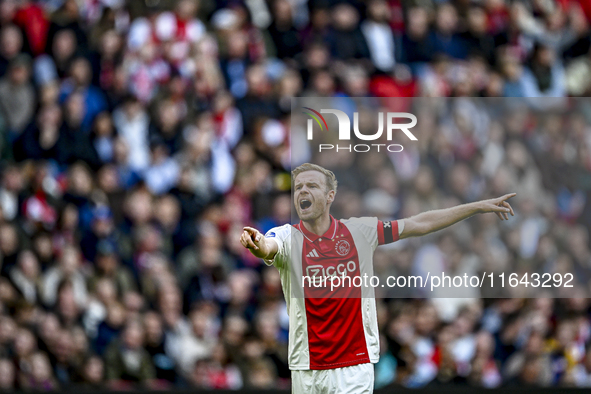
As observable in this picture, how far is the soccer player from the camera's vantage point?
4938 millimetres

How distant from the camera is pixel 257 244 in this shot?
177 inches

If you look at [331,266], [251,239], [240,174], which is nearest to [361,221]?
[331,266]

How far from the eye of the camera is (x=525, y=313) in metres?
7.43

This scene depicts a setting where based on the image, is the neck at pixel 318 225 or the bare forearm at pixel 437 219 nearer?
the bare forearm at pixel 437 219

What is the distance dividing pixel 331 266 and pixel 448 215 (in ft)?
2.72

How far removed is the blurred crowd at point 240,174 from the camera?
6.24 m

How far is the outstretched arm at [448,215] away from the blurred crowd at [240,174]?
1.99 ft

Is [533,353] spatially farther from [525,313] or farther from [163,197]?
[163,197]

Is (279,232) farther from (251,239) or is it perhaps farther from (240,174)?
(240,174)

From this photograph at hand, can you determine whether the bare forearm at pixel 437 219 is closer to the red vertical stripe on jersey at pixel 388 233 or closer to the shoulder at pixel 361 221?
the red vertical stripe on jersey at pixel 388 233

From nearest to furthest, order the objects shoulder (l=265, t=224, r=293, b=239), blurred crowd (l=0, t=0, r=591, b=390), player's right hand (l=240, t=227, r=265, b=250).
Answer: player's right hand (l=240, t=227, r=265, b=250) → shoulder (l=265, t=224, r=293, b=239) → blurred crowd (l=0, t=0, r=591, b=390)

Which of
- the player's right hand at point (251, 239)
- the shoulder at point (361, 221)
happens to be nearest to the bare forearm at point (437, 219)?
the shoulder at point (361, 221)

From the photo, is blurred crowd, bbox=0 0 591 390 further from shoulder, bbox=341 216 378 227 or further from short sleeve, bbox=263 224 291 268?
short sleeve, bbox=263 224 291 268

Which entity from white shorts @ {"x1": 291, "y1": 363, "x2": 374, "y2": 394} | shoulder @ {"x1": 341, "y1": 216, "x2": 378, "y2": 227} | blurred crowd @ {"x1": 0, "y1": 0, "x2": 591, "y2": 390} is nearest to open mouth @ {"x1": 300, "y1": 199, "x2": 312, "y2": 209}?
shoulder @ {"x1": 341, "y1": 216, "x2": 378, "y2": 227}
